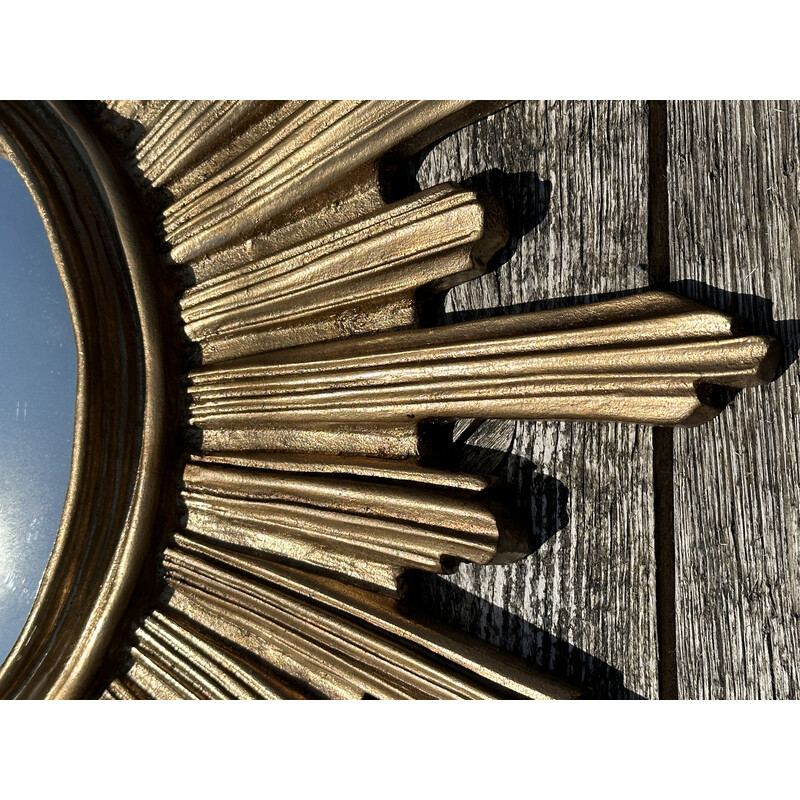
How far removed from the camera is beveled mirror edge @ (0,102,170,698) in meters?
0.69

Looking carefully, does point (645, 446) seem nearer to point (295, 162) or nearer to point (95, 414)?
point (295, 162)

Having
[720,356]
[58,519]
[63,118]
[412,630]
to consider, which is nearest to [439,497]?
[412,630]

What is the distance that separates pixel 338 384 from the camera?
0.63 metres

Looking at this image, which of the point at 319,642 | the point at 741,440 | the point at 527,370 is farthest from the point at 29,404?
the point at 741,440

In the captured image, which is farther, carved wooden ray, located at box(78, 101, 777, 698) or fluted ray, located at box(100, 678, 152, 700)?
fluted ray, located at box(100, 678, 152, 700)

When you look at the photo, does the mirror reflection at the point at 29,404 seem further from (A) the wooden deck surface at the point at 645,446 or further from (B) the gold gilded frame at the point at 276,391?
(A) the wooden deck surface at the point at 645,446

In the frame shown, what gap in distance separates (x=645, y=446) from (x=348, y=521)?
241 mm

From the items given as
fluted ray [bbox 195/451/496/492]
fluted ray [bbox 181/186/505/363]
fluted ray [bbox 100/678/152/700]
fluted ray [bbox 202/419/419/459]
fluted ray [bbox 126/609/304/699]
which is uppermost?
fluted ray [bbox 181/186/505/363]

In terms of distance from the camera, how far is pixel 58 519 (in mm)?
712

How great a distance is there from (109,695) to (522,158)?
605mm

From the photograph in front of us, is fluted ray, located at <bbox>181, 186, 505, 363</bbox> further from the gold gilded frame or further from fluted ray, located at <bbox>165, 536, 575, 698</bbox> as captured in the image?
fluted ray, located at <bbox>165, 536, 575, 698</bbox>

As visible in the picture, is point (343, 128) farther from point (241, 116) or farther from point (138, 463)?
point (138, 463)

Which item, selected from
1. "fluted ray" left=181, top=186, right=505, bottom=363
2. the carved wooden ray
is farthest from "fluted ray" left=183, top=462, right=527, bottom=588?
"fluted ray" left=181, top=186, right=505, bottom=363

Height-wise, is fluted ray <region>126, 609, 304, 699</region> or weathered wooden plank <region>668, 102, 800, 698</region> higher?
weathered wooden plank <region>668, 102, 800, 698</region>
